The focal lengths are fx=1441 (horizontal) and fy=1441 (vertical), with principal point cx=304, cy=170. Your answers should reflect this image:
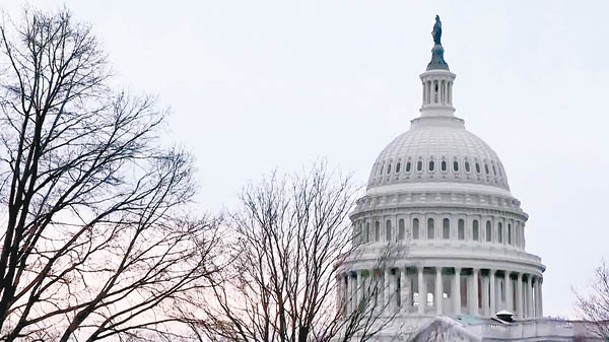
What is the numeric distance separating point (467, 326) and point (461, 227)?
44562 millimetres

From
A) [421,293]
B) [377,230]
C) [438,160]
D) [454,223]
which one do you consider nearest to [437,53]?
[438,160]

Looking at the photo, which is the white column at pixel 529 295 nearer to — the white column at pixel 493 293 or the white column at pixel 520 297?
the white column at pixel 520 297

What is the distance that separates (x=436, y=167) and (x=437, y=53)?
65.2 ft

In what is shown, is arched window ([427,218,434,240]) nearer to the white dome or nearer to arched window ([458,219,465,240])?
arched window ([458,219,465,240])

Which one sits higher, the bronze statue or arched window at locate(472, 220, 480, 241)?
the bronze statue

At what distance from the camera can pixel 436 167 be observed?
16488 centimetres

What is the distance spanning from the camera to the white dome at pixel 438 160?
16475 cm

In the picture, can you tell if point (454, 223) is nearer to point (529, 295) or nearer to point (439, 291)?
point (439, 291)

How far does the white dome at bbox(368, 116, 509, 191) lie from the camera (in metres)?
165

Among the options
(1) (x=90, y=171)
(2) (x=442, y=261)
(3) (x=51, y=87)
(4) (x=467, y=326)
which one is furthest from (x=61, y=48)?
(2) (x=442, y=261)

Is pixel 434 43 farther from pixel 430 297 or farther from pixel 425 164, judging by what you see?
pixel 430 297

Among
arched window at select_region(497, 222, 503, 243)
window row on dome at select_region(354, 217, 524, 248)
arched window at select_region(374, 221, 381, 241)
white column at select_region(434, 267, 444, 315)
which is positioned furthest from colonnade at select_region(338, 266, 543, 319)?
arched window at select_region(374, 221, 381, 241)

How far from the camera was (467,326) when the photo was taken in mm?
119875

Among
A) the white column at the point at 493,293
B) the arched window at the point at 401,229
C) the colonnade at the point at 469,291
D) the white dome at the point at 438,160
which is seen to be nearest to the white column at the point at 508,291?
the colonnade at the point at 469,291
